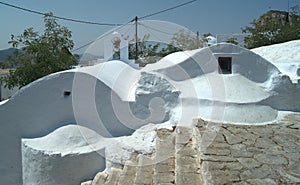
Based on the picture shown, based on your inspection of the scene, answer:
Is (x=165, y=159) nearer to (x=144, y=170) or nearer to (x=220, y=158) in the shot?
(x=144, y=170)

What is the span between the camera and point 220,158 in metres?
3.28

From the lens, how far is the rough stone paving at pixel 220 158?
2961 millimetres

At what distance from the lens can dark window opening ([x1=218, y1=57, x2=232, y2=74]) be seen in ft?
19.4

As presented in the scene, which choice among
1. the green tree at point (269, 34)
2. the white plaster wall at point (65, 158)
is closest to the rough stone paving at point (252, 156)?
the white plaster wall at point (65, 158)

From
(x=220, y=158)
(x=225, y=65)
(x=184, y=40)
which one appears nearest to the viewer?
(x=220, y=158)

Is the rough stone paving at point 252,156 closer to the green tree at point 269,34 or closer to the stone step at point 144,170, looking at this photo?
the stone step at point 144,170

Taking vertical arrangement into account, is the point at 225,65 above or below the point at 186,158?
above

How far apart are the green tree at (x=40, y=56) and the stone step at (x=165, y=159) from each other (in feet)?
24.2

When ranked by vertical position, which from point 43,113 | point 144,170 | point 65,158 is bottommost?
point 65,158

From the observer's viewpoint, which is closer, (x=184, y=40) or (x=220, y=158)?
(x=220, y=158)

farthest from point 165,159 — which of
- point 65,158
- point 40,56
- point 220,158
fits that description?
point 40,56

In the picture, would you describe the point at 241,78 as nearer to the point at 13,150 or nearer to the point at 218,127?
the point at 218,127

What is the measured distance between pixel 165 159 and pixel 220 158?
0.89 metres

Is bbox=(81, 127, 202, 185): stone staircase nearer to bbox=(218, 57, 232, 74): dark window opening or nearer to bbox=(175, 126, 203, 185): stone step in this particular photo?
bbox=(175, 126, 203, 185): stone step
